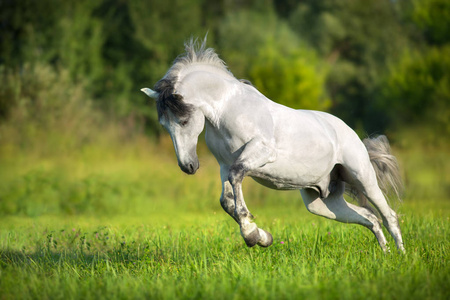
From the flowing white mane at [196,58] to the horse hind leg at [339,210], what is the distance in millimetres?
1869

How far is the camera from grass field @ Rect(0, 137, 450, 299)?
3949 millimetres

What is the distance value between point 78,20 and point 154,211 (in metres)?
16.7

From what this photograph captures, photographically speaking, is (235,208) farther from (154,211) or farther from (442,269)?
(154,211)

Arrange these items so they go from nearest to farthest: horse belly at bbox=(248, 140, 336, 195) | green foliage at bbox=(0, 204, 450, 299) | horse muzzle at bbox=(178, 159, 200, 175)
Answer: green foliage at bbox=(0, 204, 450, 299) < horse muzzle at bbox=(178, 159, 200, 175) < horse belly at bbox=(248, 140, 336, 195)

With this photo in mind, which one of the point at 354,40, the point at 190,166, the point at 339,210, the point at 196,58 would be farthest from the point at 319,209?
the point at 354,40

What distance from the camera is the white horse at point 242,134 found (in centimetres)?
469

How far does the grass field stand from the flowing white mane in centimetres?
106

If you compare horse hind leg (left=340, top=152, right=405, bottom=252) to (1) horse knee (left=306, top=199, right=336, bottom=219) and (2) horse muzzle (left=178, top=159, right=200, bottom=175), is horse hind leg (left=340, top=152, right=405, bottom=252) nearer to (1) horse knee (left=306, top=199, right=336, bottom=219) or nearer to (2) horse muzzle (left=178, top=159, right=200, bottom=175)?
(1) horse knee (left=306, top=199, right=336, bottom=219)

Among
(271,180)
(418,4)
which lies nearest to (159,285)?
(271,180)

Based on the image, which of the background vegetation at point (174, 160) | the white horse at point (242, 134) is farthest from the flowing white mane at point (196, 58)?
the background vegetation at point (174, 160)

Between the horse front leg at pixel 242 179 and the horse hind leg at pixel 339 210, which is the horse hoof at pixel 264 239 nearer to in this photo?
the horse front leg at pixel 242 179

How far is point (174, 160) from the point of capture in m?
14.4

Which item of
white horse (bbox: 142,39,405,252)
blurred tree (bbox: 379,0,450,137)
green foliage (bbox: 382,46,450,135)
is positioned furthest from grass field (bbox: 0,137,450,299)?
blurred tree (bbox: 379,0,450,137)

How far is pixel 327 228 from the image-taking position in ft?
24.2
